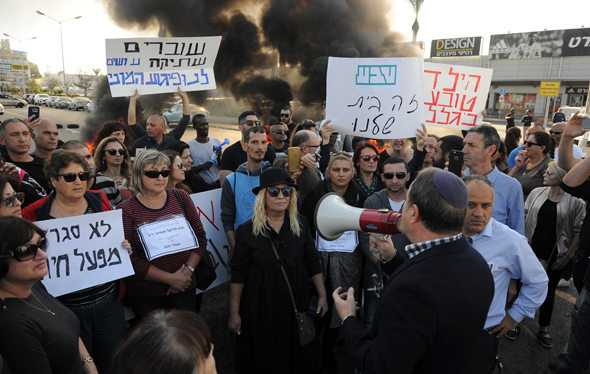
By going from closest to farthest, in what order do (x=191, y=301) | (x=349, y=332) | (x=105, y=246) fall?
(x=349, y=332), (x=105, y=246), (x=191, y=301)

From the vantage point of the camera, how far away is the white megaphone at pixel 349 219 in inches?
69.4

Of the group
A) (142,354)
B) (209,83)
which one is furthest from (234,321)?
(209,83)

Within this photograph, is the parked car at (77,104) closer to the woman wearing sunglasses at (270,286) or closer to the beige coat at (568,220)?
the woman wearing sunglasses at (270,286)

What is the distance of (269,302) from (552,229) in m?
3.04

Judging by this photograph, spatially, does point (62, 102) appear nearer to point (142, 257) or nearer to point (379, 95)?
point (379, 95)

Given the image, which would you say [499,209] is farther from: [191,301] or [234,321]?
[191,301]

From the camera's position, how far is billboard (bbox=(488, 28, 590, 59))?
34.5m

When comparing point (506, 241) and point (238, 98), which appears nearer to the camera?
point (506, 241)

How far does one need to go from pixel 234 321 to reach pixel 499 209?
236 cm

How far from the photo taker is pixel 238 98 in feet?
56.9

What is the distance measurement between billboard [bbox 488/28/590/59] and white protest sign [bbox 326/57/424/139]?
135 feet

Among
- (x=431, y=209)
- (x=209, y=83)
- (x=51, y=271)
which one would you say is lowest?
(x=51, y=271)

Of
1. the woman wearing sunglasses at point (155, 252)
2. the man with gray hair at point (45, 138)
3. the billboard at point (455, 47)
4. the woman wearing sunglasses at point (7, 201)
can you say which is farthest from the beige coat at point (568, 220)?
the billboard at point (455, 47)

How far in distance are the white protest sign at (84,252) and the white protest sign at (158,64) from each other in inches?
112
